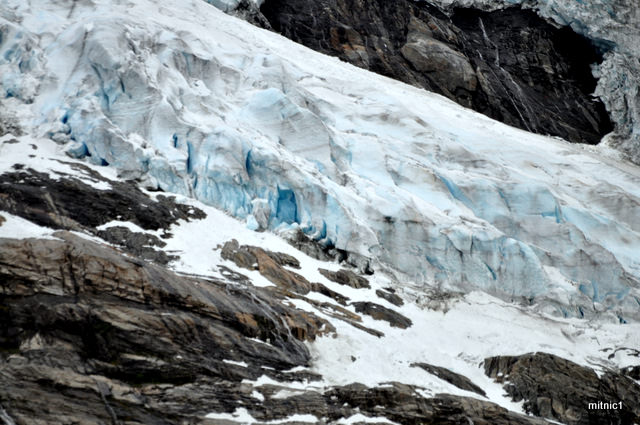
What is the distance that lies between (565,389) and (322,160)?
14.7 meters

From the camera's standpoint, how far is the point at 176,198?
2420 cm

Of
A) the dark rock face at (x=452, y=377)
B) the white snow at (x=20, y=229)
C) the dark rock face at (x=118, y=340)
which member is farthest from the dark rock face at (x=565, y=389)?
the white snow at (x=20, y=229)

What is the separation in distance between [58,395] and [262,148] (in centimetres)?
1592

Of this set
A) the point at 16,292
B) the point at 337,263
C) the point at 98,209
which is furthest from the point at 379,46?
the point at 16,292

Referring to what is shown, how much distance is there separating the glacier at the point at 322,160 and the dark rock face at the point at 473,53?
455 inches

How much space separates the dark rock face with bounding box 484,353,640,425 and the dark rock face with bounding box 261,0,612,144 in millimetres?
27996

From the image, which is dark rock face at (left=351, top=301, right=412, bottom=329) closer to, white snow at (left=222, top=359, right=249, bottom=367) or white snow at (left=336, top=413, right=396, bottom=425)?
white snow at (left=336, top=413, right=396, bottom=425)

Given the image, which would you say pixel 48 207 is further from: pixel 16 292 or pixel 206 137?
pixel 206 137

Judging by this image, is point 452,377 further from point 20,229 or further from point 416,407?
point 20,229

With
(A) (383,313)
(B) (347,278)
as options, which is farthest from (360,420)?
(B) (347,278)

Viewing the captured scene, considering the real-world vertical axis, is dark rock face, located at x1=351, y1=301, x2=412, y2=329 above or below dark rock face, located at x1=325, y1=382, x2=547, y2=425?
below

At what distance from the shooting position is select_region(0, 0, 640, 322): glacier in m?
25.7

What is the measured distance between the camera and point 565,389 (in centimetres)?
1938

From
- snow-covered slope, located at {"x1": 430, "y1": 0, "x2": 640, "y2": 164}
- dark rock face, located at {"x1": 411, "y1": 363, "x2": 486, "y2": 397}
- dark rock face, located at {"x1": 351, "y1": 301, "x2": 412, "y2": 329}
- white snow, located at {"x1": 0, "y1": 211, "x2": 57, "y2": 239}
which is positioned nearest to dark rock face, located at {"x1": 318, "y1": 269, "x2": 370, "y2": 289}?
dark rock face, located at {"x1": 351, "y1": 301, "x2": 412, "y2": 329}
